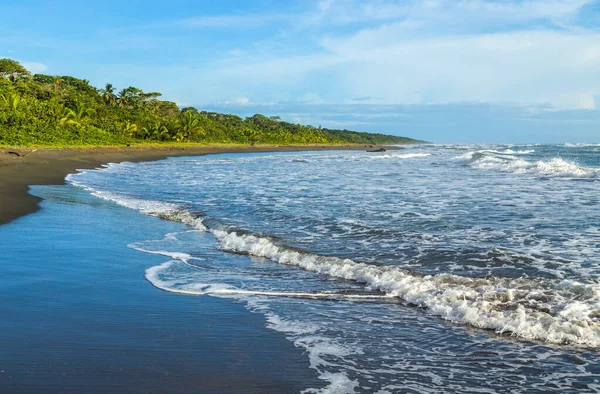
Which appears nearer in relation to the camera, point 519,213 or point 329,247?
point 329,247

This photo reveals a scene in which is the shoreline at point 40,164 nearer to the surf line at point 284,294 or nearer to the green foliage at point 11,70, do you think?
the surf line at point 284,294

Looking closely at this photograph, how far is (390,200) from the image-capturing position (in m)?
17.5

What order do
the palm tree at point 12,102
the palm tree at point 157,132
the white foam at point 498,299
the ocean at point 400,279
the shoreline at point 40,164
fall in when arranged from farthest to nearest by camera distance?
1. the palm tree at point 157,132
2. the palm tree at point 12,102
3. the shoreline at point 40,164
4. the white foam at point 498,299
5. the ocean at point 400,279

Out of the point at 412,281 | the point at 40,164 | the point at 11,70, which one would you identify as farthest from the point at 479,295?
the point at 11,70

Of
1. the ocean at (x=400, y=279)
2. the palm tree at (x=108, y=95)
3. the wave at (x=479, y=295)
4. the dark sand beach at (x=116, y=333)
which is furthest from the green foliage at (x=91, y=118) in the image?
the wave at (x=479, y=295)

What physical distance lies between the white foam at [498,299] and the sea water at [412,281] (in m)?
0.02

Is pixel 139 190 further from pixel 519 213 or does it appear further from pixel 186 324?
pixel 186 324

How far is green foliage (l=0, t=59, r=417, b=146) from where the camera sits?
4544 centimetres

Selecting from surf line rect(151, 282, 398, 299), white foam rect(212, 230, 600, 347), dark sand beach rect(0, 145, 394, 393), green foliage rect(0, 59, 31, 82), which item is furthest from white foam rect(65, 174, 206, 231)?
green foliage rect(0, 59, 31, 82)

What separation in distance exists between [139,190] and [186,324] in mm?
17355

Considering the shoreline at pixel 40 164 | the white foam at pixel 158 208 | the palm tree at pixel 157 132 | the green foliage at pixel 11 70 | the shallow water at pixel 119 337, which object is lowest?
the shallow water at pixel 119 337

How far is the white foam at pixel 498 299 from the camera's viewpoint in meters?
5.75

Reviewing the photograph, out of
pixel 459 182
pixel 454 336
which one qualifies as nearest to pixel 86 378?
pixel 454 336

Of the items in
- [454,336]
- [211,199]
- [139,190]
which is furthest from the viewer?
[139,190]
